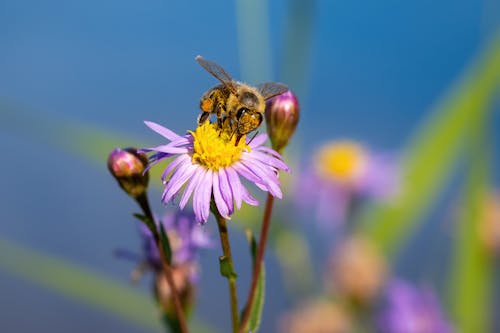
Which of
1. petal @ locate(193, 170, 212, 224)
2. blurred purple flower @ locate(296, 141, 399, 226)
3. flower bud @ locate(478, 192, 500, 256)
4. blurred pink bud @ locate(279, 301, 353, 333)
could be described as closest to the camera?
petal @ locate(193, 170, 212, 224)

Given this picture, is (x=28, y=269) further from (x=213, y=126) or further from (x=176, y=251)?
(x=213, y=126)

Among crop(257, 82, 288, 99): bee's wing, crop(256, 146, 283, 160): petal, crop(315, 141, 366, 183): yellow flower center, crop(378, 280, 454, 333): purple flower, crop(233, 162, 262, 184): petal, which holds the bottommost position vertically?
Result: crop(233, 162, 262, 184): petal

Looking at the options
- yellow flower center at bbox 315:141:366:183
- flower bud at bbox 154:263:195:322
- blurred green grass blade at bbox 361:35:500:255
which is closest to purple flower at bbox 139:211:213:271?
flower bud at bbox 154:263:195:322

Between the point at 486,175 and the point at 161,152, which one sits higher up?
the point at 486,175

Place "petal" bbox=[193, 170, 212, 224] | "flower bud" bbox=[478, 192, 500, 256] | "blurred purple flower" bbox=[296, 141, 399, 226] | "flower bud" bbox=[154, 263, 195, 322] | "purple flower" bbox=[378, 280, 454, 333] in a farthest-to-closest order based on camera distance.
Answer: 1. "blurred purple flower" bbox=[296, 141, 399, 226]
2. "flower bud" bbox=[478, 192, 500, 256]
3. "purple flower" bbox=[378, 280, 454, 333]
4. "flower bud" bbox=[154, 263, 195, 322]
5. "petal" bbox=[193, 170, 212, 224]

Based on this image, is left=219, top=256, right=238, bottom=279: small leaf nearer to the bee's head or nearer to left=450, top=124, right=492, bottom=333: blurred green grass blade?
the bee's head

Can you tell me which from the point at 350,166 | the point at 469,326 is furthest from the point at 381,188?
the point at 469,326

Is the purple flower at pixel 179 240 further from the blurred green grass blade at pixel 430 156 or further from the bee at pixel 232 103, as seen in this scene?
the blurred green grass blade at pixel 430 156
